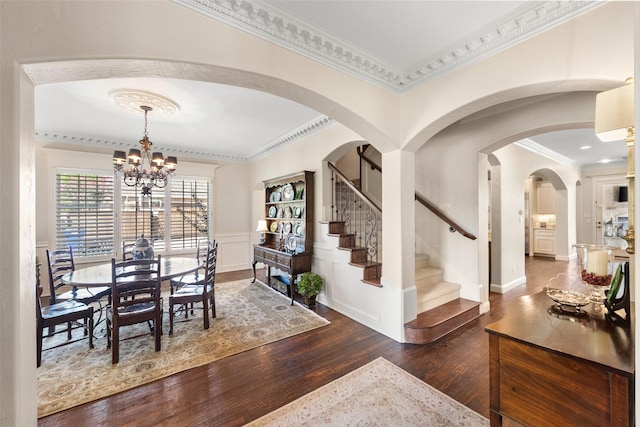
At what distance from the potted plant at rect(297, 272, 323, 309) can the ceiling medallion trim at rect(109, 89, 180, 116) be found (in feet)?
9.92

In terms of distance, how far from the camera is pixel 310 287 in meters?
3.92

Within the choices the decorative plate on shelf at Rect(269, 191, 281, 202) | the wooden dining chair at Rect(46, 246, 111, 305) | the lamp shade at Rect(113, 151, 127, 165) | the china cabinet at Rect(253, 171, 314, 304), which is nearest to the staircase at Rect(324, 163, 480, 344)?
the china cabinet at Rect(253, 171, 314, 304)

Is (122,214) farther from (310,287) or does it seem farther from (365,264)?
(365,264)

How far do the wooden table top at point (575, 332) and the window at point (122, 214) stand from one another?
611 centimetres

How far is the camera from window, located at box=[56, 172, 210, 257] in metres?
4.72

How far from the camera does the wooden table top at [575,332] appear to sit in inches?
42.8

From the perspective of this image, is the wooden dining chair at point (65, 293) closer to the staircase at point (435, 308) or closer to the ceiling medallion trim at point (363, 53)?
the ceiling medallion trim at point (363, 53)

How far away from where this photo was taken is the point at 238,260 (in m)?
6.72

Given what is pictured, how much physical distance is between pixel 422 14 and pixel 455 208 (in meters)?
2.84

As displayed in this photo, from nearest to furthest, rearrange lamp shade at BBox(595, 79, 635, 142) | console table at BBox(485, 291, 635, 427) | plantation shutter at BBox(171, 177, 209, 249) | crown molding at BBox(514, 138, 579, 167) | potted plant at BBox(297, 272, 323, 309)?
1. console table at BBox(485, 291, 635, 427)
2. lamp shade at BBox(595, 79, 635, 142)
3. potted plant at BBox(297, 272, 323, 309)
4. crown molding at BBox(514, 138, 579, 167)
5. plantation shutter at BBox(171, 177, 209, 249)

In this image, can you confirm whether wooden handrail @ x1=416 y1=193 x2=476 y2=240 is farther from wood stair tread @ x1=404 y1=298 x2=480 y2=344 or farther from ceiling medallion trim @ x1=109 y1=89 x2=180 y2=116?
ceiling medallion trim @ x1=109 y1=89 x2=180 y2=116

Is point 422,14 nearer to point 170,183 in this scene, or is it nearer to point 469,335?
point 469,335

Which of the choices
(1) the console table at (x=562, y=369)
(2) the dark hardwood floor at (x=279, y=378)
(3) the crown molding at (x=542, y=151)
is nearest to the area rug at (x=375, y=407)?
(2) the dark hardwood floor at (x=279, y=378)

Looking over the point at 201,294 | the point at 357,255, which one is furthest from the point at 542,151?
the point at 201,294
